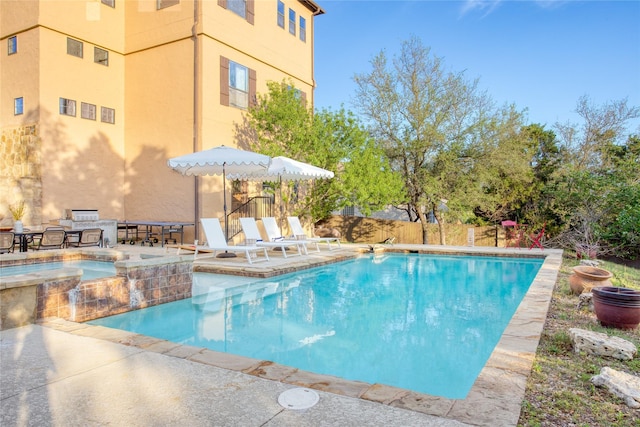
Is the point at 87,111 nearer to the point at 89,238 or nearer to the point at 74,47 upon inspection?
the point at 74,47

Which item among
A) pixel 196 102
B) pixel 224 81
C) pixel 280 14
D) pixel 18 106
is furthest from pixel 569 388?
pixel 280 14

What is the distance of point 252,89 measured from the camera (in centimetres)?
1434

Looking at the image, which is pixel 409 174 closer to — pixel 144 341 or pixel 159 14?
pixel 159 14

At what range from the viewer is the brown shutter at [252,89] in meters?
14.3

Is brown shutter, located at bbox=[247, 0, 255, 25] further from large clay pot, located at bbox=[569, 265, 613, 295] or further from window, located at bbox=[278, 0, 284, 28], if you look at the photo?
large clay pot, located at bbox=[569, 265, 613, 295]

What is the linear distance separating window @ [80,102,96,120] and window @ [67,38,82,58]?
1467 millimetres

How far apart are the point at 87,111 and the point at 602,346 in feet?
46.9

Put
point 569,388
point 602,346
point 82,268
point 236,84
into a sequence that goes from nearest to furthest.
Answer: point 569,388 < point 602,346 < point 82,268 < point 236,84

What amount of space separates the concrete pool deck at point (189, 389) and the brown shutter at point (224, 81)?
34.2ft

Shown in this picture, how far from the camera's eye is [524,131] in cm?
1677

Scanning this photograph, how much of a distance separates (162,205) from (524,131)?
13650 mm

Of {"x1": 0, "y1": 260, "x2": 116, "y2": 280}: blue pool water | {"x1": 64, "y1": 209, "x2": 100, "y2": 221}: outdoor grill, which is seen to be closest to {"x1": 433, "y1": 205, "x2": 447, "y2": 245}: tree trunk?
{"x1": 0, "y1": 260, "x2": 116, "y2": 280}: blue pool water

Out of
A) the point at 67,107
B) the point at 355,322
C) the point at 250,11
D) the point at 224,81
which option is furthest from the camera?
the point at 250,11

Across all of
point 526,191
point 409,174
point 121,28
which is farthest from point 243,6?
point 526,191
